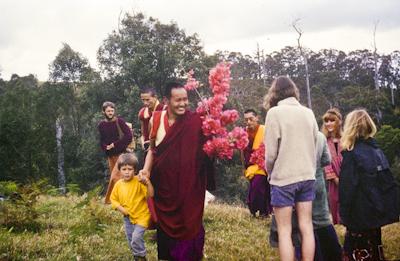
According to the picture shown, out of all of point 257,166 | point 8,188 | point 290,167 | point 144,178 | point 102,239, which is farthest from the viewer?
point 257,166

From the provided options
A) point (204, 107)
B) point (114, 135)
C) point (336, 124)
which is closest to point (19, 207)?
point (114, 135)

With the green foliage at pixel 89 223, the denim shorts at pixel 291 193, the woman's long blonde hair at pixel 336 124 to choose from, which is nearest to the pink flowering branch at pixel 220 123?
the denim shorts at pixel 291 193

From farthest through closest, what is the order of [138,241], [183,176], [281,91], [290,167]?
1. [138,241]
2. [183,176]
3. [281,91]
4. [290,167]

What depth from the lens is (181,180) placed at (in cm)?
474

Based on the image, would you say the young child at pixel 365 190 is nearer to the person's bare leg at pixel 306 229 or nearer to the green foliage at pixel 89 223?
the person's bare leg at pixel 306 229

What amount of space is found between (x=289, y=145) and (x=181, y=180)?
1134 mm

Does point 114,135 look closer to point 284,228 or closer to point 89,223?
point 89,223

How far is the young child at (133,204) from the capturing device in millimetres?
5195

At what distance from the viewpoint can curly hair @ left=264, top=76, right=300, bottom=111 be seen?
455cm

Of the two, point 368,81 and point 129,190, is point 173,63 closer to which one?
point 129,190

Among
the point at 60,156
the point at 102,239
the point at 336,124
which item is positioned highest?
the point at 336,124

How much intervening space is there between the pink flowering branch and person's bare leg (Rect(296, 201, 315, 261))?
80cm

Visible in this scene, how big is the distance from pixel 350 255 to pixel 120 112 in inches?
868

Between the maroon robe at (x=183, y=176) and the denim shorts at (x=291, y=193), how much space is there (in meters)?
0.78
